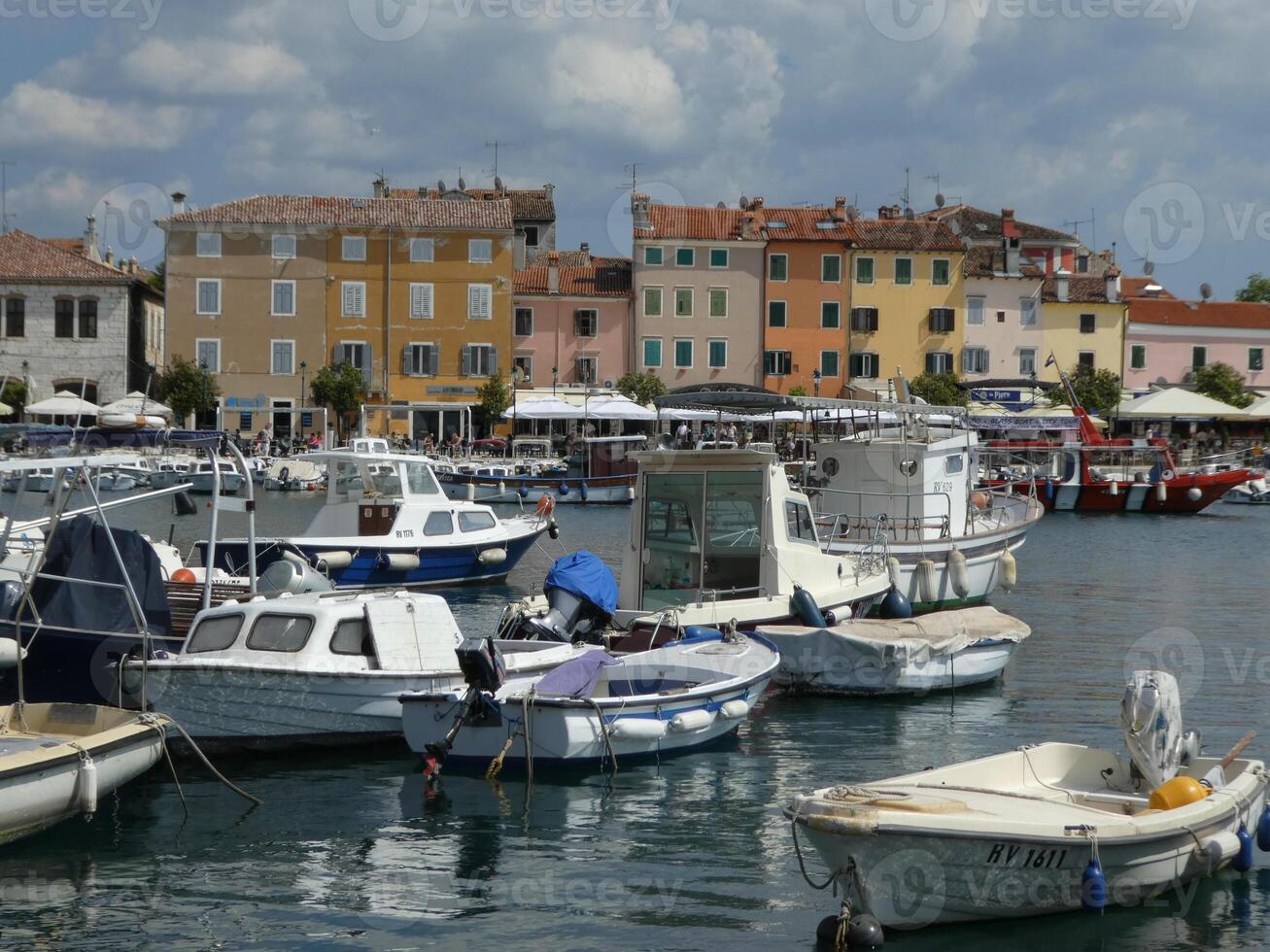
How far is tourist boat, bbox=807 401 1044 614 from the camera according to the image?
23984mm

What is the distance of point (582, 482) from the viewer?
5200 centimetres

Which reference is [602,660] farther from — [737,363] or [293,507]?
[737,363]

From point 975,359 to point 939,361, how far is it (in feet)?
6.89

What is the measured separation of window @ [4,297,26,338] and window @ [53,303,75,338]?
1267 millimetres

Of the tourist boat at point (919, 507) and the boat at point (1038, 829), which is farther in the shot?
the tourist boat at point (919, 507)

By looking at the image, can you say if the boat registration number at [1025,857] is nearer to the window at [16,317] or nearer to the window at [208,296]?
the window at [208,296]

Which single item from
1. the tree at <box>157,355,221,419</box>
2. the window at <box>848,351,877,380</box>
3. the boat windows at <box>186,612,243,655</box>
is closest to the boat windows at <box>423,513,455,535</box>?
the boat windows at <box>186,612,243,655</box>

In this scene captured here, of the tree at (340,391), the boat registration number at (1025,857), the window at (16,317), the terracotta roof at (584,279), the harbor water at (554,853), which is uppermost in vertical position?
the terracotta roof at (584,279)

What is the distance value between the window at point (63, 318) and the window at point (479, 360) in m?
16.4

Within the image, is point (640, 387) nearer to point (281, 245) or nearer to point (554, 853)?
point (281, 245)

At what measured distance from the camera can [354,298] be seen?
66.7m

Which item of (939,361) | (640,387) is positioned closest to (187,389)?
(640,387)

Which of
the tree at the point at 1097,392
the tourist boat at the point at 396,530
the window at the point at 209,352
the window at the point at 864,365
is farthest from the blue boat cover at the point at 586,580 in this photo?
the tree at the point at 1097,392

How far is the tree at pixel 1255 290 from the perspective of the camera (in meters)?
102
